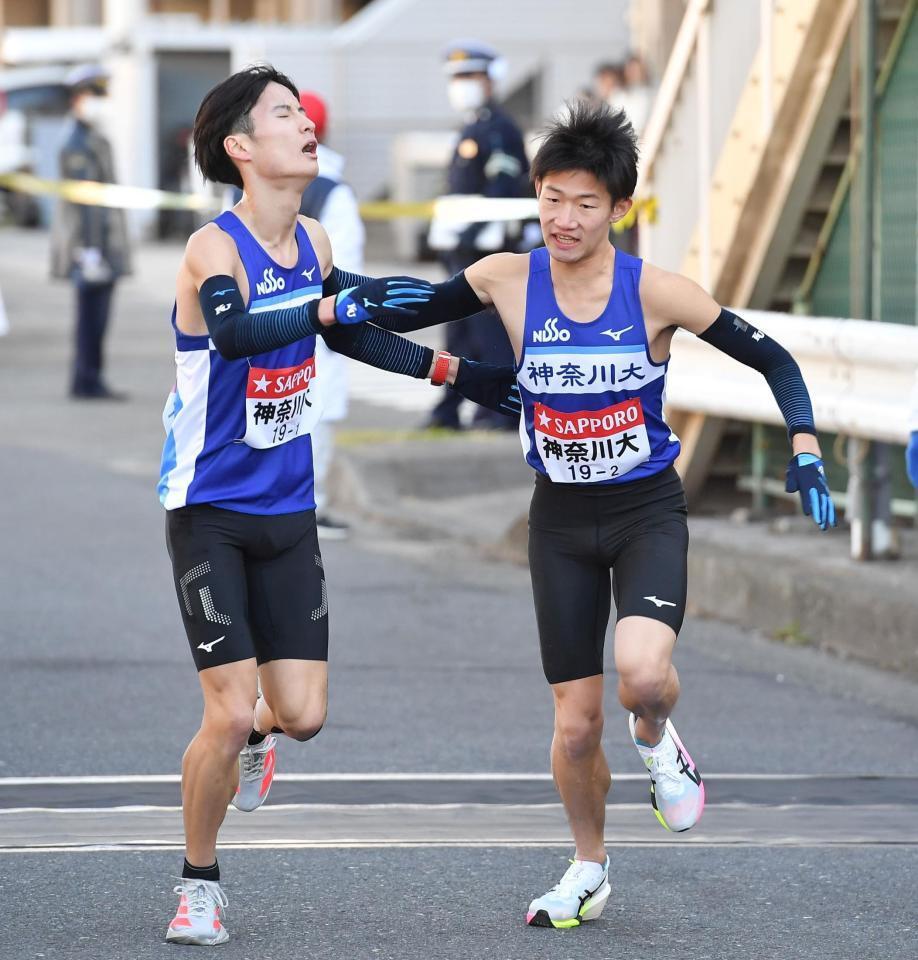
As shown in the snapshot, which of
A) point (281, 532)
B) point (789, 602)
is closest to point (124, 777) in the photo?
point (281, 532)

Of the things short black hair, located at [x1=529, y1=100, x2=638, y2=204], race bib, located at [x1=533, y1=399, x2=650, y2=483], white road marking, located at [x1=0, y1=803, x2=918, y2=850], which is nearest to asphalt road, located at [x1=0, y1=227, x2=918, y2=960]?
white road marking, located at [x1=0, y1=803, x2=918, y2=850]

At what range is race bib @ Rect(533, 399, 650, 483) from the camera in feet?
16.5

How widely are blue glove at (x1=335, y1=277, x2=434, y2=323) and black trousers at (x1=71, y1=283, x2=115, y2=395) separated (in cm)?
1170

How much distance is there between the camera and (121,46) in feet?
136

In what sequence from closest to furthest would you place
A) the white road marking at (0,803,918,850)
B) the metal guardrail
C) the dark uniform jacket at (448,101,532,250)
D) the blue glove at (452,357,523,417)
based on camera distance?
the blue glove at (452,357,523,417), the white road marking at (0,803,918,850), the metal guardrail, the dark uniform jacket at (448,101,532,250)

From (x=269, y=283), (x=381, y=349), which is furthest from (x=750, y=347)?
(x=269, y=283)

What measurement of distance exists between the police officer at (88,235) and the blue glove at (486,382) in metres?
11.3

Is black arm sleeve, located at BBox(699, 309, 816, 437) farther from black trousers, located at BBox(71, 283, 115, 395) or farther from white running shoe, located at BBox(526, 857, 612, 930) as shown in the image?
black trousers, located at BBox(71, 283, 115, 395)

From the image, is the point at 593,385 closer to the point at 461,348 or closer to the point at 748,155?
the point at 748,155

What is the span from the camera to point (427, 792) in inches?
247

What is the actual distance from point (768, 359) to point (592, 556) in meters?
0.66

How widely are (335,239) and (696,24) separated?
2047mm

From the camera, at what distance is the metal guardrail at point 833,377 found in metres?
Result: 8.27

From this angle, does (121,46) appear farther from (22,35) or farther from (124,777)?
(124,777)
